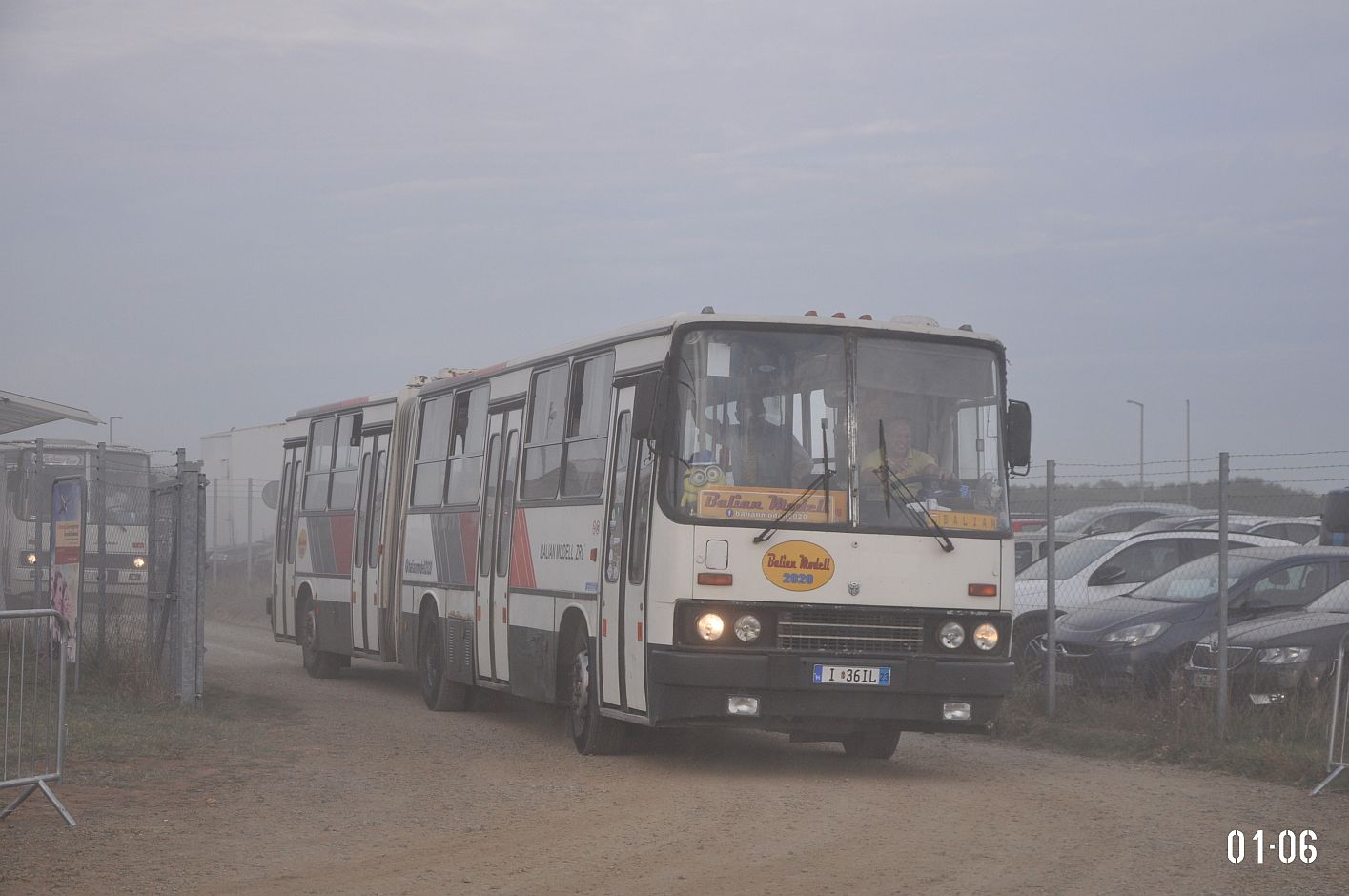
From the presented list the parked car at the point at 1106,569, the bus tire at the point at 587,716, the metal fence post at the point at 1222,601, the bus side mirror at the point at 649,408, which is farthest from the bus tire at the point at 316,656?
the metal fence post at the point at 1222,601

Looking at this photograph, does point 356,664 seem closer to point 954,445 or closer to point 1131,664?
point 1131,664

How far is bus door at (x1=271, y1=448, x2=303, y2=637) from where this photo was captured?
22.5 meters

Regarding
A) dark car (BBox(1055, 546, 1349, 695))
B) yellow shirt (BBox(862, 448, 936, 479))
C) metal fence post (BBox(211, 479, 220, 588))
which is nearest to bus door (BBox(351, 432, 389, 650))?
dark car (BBox(1055, 546, 1349, 695))

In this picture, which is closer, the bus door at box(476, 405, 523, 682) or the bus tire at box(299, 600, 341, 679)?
the bus door at box(476, 405, 523, 682)

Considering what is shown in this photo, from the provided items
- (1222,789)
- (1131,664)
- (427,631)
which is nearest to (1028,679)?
(1131,664)

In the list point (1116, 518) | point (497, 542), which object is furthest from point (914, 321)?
point (1116, 518)

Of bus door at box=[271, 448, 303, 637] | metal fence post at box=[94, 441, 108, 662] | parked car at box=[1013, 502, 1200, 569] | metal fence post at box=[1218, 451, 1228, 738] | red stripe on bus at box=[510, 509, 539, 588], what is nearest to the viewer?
metal fence post at box=[1218, 451, 1228, 738]

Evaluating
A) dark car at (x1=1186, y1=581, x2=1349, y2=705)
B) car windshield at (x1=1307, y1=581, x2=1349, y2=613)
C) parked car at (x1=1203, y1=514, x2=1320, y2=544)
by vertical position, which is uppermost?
parked car at (x1=1203, y1=514, x2=1320, y2=544)

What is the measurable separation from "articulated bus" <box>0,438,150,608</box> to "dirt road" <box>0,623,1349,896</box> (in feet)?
11.5

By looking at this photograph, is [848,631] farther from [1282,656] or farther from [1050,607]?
[1282,656]

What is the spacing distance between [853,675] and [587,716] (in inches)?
99.6

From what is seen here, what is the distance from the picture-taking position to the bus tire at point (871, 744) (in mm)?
13000

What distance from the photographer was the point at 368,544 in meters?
19.5

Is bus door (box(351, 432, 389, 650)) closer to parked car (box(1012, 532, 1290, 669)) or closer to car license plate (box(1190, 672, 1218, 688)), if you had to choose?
parked car (box(1012, 532, 1290, 669))
